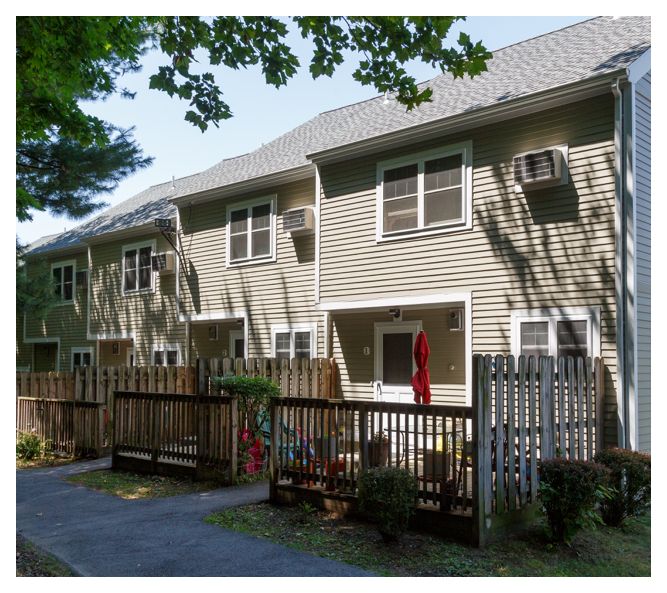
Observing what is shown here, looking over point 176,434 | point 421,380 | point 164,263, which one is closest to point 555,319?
point 421,380

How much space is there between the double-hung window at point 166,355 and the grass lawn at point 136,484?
724cm

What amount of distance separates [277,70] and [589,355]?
5.35 m

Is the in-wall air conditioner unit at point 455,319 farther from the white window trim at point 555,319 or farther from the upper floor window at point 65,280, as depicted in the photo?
the upper floor window at point 65,280

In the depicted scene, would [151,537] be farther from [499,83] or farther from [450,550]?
[499,83]

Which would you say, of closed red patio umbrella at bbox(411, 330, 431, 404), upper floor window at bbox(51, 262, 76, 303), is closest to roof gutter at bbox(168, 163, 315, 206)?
closed red patio umbrella at bbox(411, 330, 431, 404)

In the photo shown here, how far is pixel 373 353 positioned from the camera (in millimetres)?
12852

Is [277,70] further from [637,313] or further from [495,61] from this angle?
[495,61]

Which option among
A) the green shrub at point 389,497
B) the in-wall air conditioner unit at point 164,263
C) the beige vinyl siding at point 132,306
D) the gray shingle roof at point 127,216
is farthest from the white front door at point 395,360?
the gray shingle roof at point 127,216

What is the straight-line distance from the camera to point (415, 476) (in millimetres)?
6359

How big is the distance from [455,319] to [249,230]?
18.0 ft

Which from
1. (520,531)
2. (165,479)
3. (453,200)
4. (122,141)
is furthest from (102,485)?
(122,141)

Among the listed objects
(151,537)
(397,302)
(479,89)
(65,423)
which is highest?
(479,89)

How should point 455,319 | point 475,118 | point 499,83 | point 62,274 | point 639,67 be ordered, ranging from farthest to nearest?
point 62,274
point 455,319
point 499,83
point 475,118
point 639,67

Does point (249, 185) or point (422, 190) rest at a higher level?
point (249, 185)
